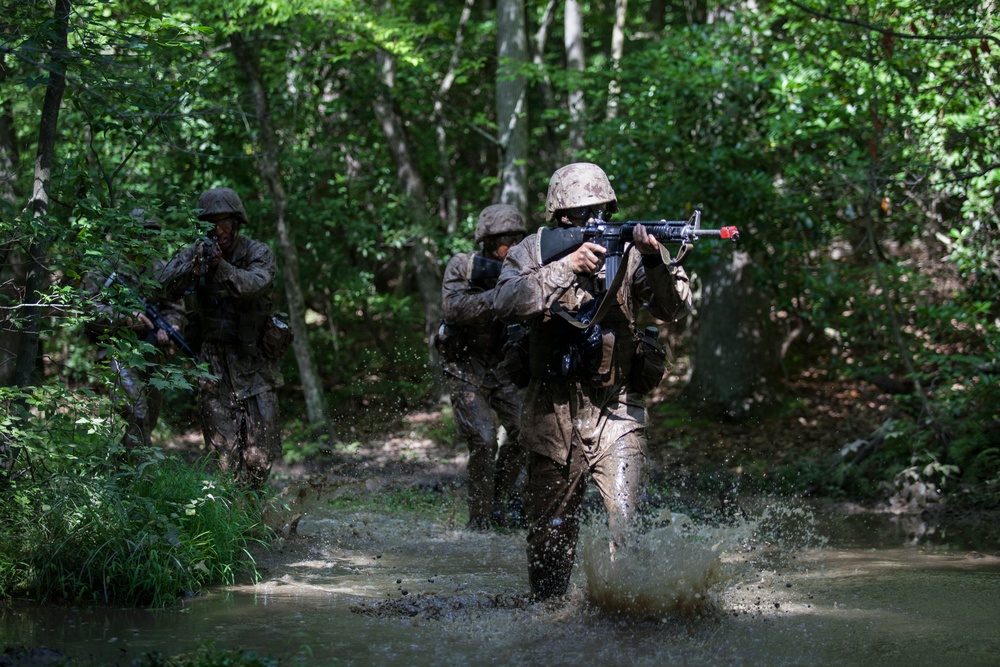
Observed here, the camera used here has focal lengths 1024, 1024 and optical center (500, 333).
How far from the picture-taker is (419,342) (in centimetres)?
1633

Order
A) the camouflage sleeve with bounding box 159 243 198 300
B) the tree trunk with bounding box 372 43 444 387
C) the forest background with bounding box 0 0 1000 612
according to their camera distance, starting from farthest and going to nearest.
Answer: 1. the tree trunk with bounding box 372 43 444 387
2. the camouflage sleeve with bounding box 159 243 198 300
3. the forest background with bounding box 0 0 1000 612

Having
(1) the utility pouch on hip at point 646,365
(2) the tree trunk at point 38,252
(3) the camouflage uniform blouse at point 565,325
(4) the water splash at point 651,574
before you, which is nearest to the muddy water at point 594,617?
(4) the water splash at point 651,574

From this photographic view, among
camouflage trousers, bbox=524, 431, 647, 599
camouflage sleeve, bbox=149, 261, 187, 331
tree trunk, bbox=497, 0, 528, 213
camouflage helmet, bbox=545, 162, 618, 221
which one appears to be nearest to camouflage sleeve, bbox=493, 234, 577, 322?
camouflage helmet, bbox=545, 162, 618, 221

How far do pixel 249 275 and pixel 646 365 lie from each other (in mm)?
3195

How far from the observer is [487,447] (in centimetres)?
762

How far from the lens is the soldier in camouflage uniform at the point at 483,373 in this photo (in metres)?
Result: 7.45

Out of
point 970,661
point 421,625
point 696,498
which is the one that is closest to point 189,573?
point 421,625

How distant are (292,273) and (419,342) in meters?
3.99

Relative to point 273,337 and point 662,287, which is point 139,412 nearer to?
point 273,337

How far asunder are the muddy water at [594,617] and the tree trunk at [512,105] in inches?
282

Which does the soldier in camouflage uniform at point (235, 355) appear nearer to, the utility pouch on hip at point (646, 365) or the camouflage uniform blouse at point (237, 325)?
the camouflage uniform blouse at point (237, 325)

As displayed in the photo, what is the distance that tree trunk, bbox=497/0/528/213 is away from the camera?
12641 millimetres

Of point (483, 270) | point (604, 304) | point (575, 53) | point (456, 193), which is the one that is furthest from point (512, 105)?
point (604, 304)

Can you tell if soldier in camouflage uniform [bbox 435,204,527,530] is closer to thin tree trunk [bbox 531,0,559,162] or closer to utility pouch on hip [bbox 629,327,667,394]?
utility pouch on hip [bbox 629,327,667,394]
